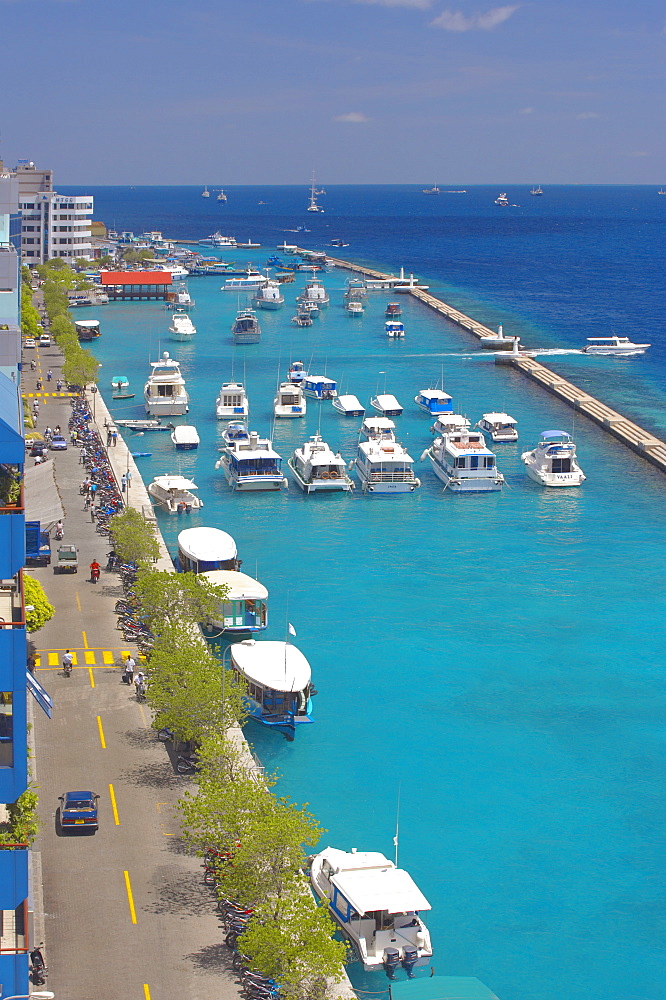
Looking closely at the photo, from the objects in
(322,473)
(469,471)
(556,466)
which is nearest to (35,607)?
(322,473)

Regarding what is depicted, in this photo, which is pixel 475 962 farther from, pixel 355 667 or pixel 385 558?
pixel 385 558

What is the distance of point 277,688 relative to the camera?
38469mm

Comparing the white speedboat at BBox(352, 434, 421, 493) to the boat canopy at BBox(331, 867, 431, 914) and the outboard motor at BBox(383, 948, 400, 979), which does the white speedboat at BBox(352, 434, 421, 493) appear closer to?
the boat canopy at BBox(331, 867, 431, 914)

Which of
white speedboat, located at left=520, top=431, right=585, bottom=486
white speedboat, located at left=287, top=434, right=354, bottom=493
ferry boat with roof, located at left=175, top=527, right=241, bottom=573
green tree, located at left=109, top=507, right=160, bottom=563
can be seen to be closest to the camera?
green tree, located at left=109, top=507, right=160, bottom=563

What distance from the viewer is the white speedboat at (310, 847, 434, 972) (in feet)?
90.8

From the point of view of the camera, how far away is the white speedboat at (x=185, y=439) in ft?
245

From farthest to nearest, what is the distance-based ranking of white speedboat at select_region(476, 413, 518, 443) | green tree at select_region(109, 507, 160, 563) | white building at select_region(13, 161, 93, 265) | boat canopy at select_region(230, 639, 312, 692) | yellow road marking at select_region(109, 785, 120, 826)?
white building at select_region(13, 161, 93, 265) → white speedboat at select_region(476, 413, 518, 443) → green tree at select_region(109, 507, 160, 563) → boat canopy at select_region(230, 639, 312, 692) → yellow road marking at select_region(109, 785, 120, 826)

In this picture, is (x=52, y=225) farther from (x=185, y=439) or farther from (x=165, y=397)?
(x=185, y=439)

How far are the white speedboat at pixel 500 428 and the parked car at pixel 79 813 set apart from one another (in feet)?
165

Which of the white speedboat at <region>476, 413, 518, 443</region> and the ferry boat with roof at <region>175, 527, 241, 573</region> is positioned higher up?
the white speedboat at <region>476, 413, 518, 443</region>

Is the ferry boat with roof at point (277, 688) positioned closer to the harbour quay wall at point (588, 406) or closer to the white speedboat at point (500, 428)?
the white speedboat at point (500, 428)

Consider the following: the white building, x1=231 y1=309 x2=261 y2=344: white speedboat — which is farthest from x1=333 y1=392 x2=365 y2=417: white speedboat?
the white building

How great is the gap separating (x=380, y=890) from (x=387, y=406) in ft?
187

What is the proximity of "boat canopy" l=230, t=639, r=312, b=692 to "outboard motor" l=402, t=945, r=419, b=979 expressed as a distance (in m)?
12.0
